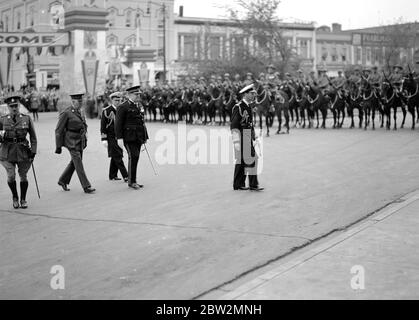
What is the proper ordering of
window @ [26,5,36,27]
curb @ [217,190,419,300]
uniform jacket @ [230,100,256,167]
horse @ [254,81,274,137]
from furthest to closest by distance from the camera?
window @ [26,5,36,27] → horse @ [254,81,274,137] → uniform jacket @ [230,100,256,167] → curb @ [217,190,419,300]

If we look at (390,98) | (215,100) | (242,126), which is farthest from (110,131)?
(215,100)

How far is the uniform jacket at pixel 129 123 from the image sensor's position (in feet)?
42.1

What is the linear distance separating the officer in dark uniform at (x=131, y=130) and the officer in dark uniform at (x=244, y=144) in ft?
6.32

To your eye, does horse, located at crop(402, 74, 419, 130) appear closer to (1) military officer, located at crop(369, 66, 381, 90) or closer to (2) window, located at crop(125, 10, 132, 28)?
(1) military officer, located at crop(369, 66, 381, 90)

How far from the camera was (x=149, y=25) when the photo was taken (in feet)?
256

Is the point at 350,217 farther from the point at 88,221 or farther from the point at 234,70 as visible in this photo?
the point at 234,70

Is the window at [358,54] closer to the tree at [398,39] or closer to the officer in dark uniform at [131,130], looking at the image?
the tree at [398,39]

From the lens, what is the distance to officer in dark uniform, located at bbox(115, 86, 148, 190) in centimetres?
1283

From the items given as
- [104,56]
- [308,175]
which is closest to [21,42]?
[104,56]

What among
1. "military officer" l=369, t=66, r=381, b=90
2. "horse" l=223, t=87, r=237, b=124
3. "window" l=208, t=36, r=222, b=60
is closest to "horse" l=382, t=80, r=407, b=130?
"military officer" l=369, t=66, r=381, b=90

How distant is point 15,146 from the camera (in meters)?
10.9

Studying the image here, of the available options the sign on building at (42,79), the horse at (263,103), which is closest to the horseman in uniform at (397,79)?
the horse at (263,103)

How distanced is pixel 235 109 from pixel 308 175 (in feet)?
7.75

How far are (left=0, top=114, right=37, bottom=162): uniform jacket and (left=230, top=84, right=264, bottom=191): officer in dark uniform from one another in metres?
3.59
